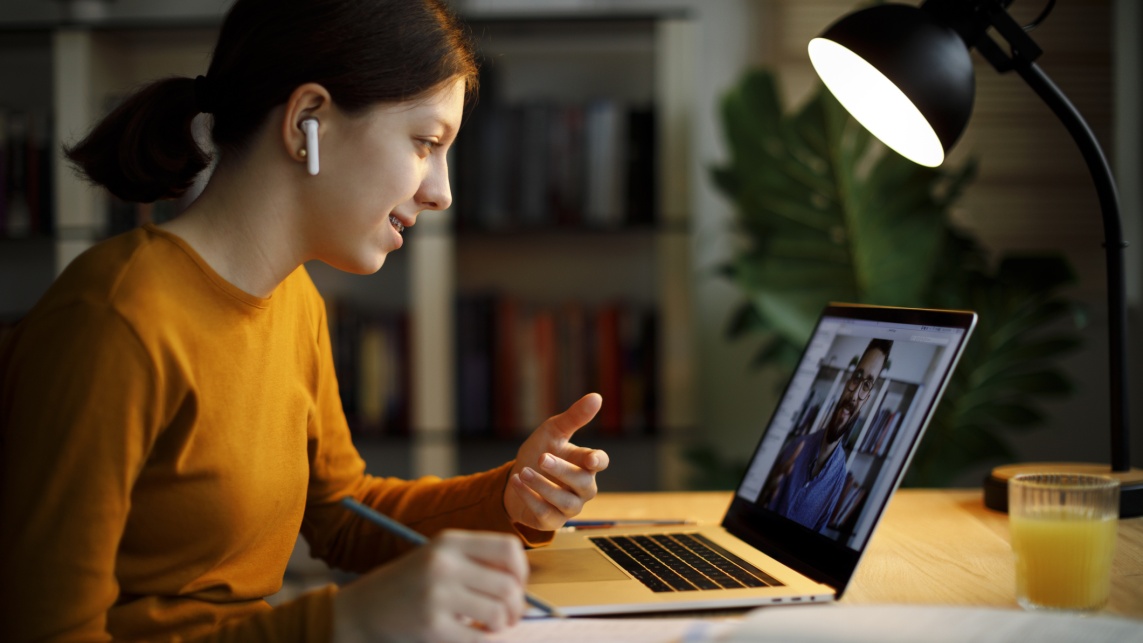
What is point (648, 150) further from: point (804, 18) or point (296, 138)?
point (296, 138)

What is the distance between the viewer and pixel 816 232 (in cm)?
213

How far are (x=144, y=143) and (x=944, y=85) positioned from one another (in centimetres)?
83

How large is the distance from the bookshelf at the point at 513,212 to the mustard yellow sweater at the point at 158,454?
4.15 feet

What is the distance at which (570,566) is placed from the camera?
0.97 meters

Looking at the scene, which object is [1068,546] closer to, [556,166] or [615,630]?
[615,630]

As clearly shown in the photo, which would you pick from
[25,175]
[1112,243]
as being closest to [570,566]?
[1112,243]

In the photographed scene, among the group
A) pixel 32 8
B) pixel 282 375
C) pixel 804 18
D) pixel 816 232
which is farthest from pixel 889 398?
pixel 32 8

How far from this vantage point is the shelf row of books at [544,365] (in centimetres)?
240

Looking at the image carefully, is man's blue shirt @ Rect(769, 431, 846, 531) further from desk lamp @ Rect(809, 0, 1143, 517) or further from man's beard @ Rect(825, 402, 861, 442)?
desk lamp @ Rect(809, 0, 1143, 517)

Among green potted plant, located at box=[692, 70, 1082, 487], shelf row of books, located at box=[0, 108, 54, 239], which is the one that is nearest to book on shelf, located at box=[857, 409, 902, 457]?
green potted plant, located at box=[692, 70, 1082, 487]

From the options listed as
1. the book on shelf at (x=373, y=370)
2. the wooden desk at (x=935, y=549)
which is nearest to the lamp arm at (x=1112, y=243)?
the wooden desk at (x=935, y=549)

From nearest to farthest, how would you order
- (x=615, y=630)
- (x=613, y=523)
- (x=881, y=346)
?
(x=615, y=630)
(x=881, y=346)
(x=613, y=523)

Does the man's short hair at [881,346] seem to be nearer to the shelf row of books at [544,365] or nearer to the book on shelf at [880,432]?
the book on shelf at [880,432]

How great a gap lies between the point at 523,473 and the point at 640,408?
139 centimetres
